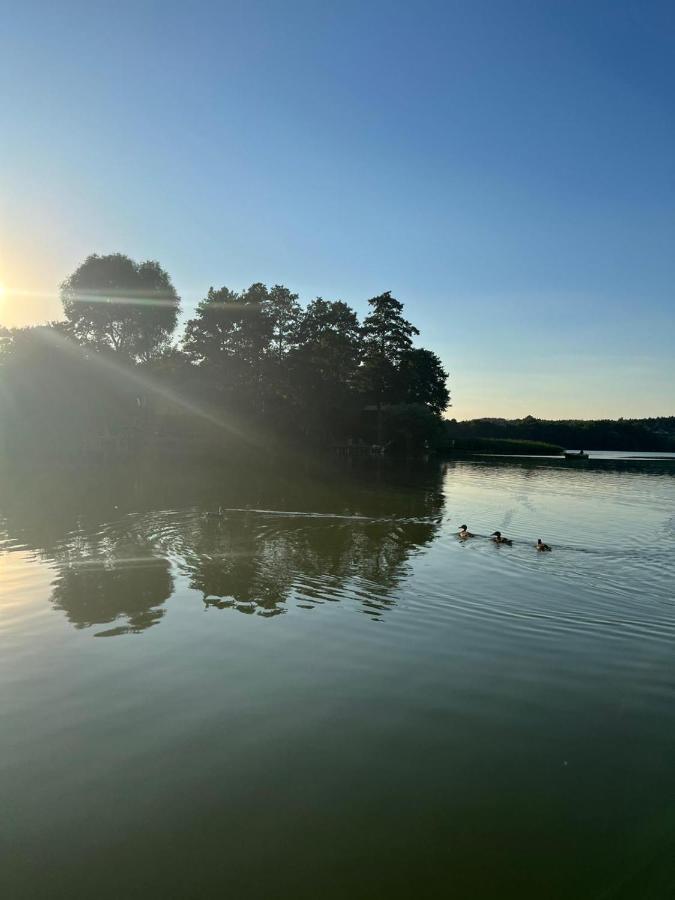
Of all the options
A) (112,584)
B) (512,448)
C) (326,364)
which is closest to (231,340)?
(326,364)

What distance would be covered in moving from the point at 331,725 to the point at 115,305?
77.8 meters

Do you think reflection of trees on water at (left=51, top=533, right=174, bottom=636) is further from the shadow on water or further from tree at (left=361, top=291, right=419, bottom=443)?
tree at (left=361, top=291, right=419, bottom=443)

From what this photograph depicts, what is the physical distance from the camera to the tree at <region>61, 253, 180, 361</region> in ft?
251

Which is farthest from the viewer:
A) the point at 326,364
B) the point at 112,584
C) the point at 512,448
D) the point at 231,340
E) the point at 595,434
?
the point at 595,434

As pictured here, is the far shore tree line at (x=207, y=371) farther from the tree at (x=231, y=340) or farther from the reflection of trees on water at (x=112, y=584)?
the reflection of trees on water at (x=112, y=584)

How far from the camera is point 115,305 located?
7700 centimetres

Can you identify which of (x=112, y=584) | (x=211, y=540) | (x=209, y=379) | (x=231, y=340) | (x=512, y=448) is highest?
(x=231, y=340)

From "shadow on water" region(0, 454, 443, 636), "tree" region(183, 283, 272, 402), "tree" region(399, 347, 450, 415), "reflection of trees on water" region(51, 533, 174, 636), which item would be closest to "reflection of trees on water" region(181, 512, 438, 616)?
"shadow on water" region(0, 454, 443, 636)

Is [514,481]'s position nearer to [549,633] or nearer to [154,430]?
[549,633]

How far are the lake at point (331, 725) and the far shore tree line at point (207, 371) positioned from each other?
158ft

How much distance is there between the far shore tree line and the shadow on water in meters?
24.5

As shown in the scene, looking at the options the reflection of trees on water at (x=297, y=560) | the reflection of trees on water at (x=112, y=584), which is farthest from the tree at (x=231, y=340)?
the reflection of trees on water at (x=112, y=584)

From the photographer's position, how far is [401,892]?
5027mm

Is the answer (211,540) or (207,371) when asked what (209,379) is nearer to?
(207,371)
